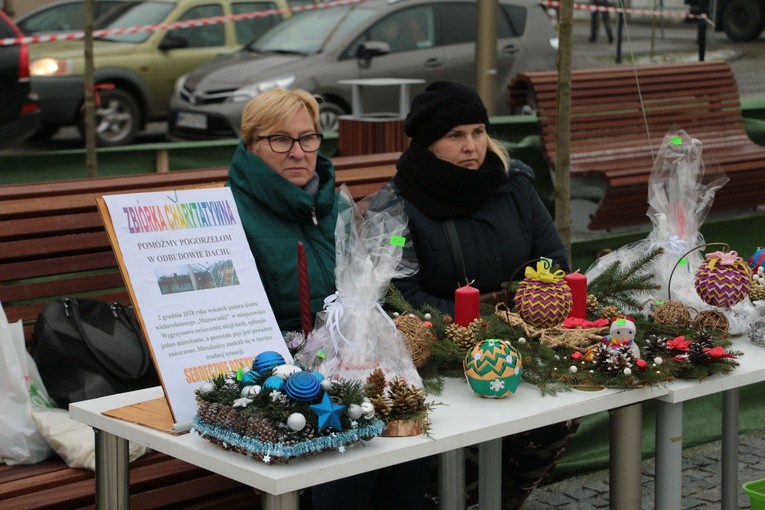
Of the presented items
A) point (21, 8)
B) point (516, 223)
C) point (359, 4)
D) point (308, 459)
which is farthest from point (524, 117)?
point (21, 8)

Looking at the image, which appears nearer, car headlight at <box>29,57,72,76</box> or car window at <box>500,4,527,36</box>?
car headlight at <box>29,57,72,76</box>

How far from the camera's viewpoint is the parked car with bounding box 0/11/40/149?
34.3 ft

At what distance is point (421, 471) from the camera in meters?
3.86

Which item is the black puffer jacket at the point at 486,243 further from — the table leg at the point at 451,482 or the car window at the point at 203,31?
the car window at the point at 203,31

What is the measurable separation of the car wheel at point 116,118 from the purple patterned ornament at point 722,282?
1038cm

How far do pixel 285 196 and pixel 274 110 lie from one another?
0.99 feet

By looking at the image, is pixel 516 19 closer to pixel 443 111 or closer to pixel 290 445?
pixel 443 111

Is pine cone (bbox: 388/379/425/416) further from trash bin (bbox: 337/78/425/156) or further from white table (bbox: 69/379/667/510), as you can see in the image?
trash bin (bbox: 337/78/425/156)

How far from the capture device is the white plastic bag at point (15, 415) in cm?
388

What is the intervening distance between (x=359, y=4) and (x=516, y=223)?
905 cm

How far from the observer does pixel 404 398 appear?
2.94 m

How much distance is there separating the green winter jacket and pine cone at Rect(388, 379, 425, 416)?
99cm

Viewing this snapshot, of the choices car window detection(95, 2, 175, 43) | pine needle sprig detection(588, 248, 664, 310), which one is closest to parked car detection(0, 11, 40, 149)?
car window detection(95, 2, 175, 43)

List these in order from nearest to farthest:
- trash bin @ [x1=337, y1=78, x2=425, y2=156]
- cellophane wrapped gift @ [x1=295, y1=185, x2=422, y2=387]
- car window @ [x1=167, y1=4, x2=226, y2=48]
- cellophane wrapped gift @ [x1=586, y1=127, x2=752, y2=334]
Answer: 1. cellophane wrapped gift @ [x1=295, y1=185, x2=422, y2=387]
2. cellophane wrapped gift @ [x1=586, y1=127, x2=752, y2=334]
3. trash bin @ [x1=337, y1=78, x2=425, y2=156]
4. car window @ [x1=167, y1=4, x2=226, y2=48]
